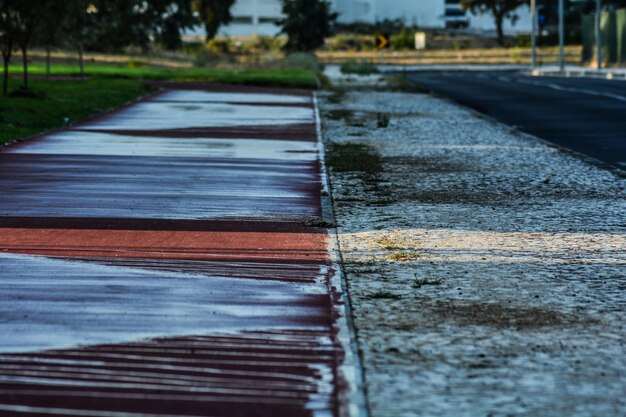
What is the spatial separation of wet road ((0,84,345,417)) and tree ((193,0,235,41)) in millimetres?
81369

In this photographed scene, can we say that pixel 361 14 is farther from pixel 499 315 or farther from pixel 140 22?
pixel 499 315

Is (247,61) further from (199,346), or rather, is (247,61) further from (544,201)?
(199,346)

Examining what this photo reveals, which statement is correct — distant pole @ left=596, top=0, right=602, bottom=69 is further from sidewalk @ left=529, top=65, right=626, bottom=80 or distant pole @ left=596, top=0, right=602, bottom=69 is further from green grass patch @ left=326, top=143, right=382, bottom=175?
green grass patch @ left=326, top=143, right=382, bottom=175

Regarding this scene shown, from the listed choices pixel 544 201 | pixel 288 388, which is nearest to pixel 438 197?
pixel 544 201

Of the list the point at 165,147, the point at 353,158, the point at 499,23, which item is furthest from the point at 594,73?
the point at 499,23

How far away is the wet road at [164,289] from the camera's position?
660cm

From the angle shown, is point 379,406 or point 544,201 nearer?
point 379,406

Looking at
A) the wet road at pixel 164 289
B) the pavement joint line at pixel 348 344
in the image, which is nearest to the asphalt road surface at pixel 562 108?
the wet road at pixel 164 289

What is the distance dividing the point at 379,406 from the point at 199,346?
5.01 feet

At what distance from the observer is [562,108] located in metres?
32.5

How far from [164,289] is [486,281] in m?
2.44

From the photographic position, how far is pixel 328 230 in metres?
12.2

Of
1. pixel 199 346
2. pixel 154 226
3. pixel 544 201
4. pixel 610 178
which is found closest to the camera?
pixel 199 346

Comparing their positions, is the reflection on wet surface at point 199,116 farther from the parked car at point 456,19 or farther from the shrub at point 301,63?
the parked car at point 456,19
